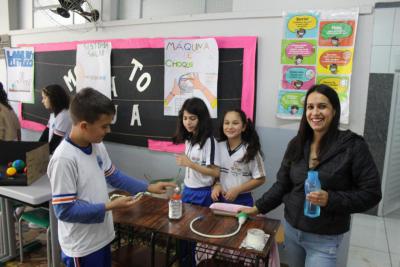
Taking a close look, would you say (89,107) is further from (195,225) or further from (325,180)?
(325,180)

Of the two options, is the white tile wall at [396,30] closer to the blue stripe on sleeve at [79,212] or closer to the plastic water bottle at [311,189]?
the plastic water bottle at [311,189]

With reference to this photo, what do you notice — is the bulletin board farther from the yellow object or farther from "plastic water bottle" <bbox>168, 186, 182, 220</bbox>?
the yellow object

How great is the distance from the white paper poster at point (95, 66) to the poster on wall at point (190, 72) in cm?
72

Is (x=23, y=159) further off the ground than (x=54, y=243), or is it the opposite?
(x=23, y=159)

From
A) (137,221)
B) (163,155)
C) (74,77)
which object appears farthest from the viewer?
(74,77)

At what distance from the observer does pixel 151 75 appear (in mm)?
2863

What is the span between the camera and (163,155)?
287 centimetres

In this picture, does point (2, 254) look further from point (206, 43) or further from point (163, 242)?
point (206, 43)

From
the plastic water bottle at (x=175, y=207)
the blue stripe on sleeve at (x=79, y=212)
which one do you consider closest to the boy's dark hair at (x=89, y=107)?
the blue stripe on sleeve at (x=79, y=212)

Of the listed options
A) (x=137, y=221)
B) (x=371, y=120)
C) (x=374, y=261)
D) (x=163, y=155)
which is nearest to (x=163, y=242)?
(x=163, y=155)

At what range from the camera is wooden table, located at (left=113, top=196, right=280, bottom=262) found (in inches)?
56.5

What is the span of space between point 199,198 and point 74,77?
2150mm

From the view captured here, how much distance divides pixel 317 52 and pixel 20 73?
362cm

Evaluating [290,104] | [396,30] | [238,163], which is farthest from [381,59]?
[238,163]
